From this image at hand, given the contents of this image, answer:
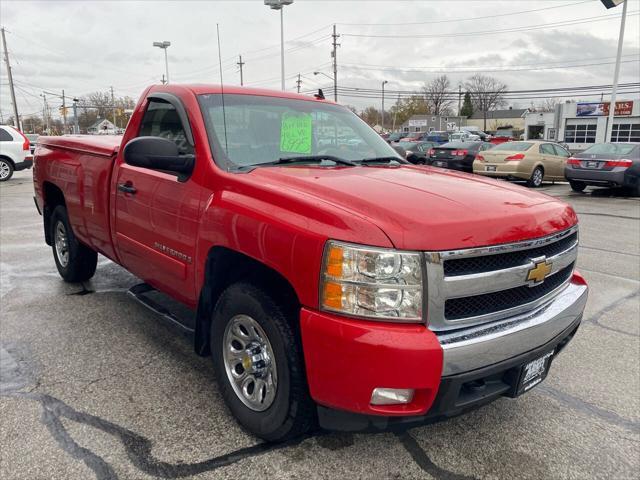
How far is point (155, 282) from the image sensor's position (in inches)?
142

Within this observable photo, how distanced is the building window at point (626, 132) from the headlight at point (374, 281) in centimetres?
5153

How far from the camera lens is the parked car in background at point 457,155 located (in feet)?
61.1

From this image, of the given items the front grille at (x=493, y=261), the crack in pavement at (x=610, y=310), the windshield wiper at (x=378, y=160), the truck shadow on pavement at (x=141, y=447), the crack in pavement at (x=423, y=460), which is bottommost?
the crack in pavement at (x=610, y=310)

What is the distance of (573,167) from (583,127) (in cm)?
4116

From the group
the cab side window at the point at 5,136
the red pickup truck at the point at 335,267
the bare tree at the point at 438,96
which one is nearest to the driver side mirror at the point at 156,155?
the red pickup truck at the point at 335,267

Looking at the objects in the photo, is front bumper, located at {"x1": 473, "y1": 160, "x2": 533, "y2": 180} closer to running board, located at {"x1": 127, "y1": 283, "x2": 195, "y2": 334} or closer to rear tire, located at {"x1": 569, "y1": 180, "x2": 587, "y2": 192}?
rear tire, located at {"x1": 569, "y1": 180, "x2": 587, "y2": 192}

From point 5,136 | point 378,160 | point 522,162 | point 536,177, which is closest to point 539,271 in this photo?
point 378,160

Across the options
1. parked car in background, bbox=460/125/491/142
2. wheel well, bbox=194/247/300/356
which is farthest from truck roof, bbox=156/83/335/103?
parked car in background, bbox=460/125/491/142

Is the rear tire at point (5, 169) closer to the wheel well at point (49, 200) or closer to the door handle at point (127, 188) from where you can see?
the wheel well at point (49, 200)

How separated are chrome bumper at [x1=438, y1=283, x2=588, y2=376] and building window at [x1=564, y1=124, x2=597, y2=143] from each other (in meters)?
53.8

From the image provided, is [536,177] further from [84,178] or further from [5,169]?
[5,169]

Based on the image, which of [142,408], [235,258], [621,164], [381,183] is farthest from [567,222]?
[621,164]

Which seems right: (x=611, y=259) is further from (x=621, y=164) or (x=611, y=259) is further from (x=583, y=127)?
(x=583, y=127)

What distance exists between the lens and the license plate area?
2.41 meters
